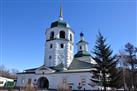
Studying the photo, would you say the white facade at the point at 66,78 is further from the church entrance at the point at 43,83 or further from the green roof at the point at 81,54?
the green roof at the point at 81,54

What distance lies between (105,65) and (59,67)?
45.5 feet

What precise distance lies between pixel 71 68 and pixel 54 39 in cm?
741

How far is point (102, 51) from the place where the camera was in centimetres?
2509

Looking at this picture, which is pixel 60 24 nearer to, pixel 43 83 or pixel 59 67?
pixel 59 67

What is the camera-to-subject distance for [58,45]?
38.0 meters

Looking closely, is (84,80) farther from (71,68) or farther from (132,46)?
(132,46)

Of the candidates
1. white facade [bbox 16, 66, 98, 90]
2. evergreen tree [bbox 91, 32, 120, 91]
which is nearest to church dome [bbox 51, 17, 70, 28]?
white facade [bbox 16, 66, 98, 90]

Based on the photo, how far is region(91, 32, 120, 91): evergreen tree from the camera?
948 inches

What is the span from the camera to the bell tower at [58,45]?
1483 inches

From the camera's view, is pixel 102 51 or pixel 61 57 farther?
pixel 61 57

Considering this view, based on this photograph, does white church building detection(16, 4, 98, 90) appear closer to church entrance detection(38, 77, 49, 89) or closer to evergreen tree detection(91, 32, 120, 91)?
church entrance detection(38, 77, 49, 89)

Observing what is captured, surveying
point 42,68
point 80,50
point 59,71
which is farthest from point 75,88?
point 80,50

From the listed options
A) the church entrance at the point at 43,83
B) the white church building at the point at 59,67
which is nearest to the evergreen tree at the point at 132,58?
the white church building at the point at 59,67

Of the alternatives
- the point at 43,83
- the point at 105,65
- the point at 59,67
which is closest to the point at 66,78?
the point at 59,67
